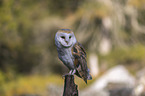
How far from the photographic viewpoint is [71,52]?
11.8ft

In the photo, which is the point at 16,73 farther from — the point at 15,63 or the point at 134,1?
the point at 134,1

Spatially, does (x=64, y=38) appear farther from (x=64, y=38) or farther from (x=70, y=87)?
(x=70, y=87)

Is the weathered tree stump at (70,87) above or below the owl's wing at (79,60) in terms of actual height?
below

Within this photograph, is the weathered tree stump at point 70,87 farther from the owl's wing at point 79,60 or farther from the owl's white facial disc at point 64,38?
the owl's white facial disc at point 64,38

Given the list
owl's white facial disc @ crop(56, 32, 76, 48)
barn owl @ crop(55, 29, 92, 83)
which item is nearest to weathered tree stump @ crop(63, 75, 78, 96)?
barn owl @ crop(55, 29, 92, 83)

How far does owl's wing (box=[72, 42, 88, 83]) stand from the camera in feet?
11.9

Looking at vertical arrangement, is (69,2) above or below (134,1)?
above

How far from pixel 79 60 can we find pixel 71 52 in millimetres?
159

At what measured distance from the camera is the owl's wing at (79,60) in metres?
3.62

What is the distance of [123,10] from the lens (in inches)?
738

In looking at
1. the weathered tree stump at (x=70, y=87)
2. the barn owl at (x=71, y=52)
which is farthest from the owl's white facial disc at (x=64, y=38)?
the weathered tree stump at (x=70, y=87)

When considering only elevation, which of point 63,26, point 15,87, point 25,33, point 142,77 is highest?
point 63,26

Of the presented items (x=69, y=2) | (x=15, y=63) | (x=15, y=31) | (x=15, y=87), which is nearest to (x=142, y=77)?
(x=15, y=87)

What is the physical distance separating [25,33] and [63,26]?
2661mm
